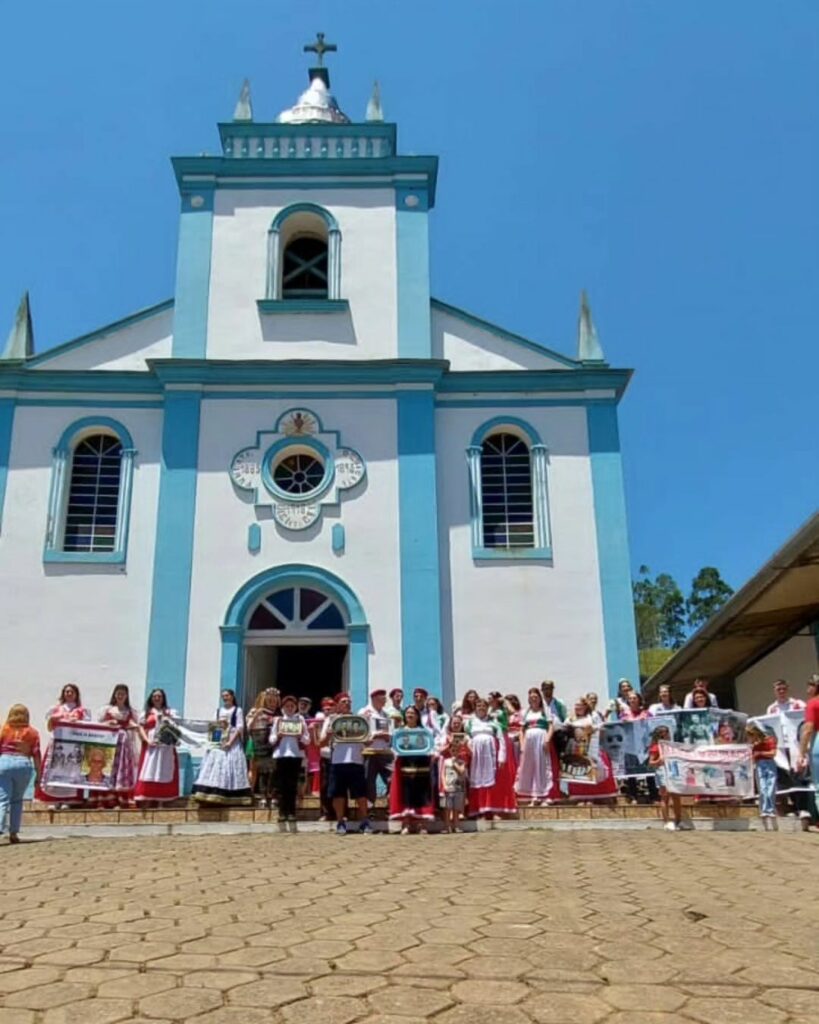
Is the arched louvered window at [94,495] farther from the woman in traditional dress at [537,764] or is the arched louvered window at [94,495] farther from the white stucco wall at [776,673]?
the white stucco wall at [776,673]

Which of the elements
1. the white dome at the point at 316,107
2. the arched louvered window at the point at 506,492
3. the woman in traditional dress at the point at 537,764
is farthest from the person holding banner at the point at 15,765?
the white dome at the point at 316,107

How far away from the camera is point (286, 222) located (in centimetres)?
1709

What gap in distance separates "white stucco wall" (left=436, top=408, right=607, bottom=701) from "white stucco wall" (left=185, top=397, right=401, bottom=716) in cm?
90

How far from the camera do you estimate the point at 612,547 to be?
15.0 metres

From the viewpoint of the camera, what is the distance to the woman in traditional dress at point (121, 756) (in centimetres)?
1071

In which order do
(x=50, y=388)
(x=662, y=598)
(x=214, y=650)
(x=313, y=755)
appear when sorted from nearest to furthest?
(x=313, y=755) < (x=214, y=650) < (x=50, y=388) < (x=662, y=598)

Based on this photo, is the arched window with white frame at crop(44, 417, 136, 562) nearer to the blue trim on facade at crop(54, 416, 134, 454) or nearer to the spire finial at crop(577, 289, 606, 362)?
the blue trim on facade at crop(54, 416, 134, 454)

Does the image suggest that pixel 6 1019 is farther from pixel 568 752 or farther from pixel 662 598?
pixel 662 598

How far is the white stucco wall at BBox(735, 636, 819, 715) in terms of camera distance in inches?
594

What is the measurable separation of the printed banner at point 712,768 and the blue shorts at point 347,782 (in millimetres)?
3182

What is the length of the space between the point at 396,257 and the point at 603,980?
48.7 feet

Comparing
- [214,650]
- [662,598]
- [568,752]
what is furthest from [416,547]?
[662,598]

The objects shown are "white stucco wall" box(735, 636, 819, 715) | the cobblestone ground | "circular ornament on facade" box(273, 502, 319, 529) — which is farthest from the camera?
"white stucco wall" box(735, 636, 819, 715)

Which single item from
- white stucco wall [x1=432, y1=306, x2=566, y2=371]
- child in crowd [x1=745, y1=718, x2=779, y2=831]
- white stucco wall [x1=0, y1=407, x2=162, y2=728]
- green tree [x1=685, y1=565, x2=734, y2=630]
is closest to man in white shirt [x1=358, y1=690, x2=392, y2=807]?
child in crowd [x1=745, y1=718, x2=779, y2=831]
